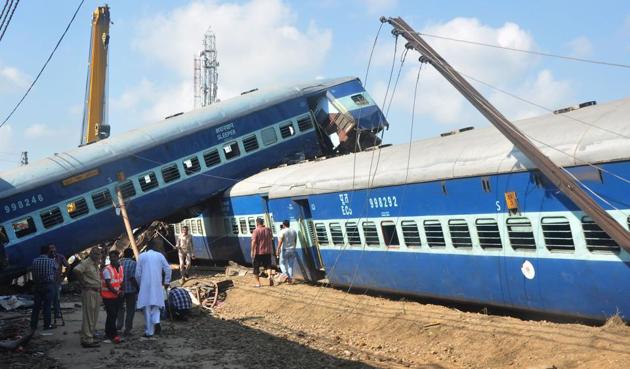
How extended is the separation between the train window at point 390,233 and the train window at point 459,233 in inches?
67.8

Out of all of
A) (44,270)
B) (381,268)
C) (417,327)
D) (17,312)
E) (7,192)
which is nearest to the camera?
(417,327)

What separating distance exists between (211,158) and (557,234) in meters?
15.4

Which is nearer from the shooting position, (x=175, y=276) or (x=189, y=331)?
(x=189, y=331)

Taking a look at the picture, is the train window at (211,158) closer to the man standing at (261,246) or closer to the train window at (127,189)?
the train window at (127,189)

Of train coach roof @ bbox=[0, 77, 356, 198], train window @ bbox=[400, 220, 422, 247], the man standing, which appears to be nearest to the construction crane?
train coach roof @ bbox=[0, 77, 356, 198]

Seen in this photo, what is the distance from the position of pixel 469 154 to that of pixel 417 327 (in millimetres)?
3095

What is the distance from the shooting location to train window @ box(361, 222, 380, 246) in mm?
13281

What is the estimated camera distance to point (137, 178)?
21.5 m

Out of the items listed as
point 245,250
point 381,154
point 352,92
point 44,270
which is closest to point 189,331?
point 44,270

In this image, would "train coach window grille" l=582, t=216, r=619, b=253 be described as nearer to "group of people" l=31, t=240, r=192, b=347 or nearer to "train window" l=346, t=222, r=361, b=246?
"train window" l=346, t=222, r=361, b=246

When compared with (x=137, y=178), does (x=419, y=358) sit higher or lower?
lower

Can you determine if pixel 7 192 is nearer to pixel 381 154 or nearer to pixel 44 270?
pixel 44 270

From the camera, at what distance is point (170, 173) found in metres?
22.1

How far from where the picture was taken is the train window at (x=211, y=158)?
74.3 feet
